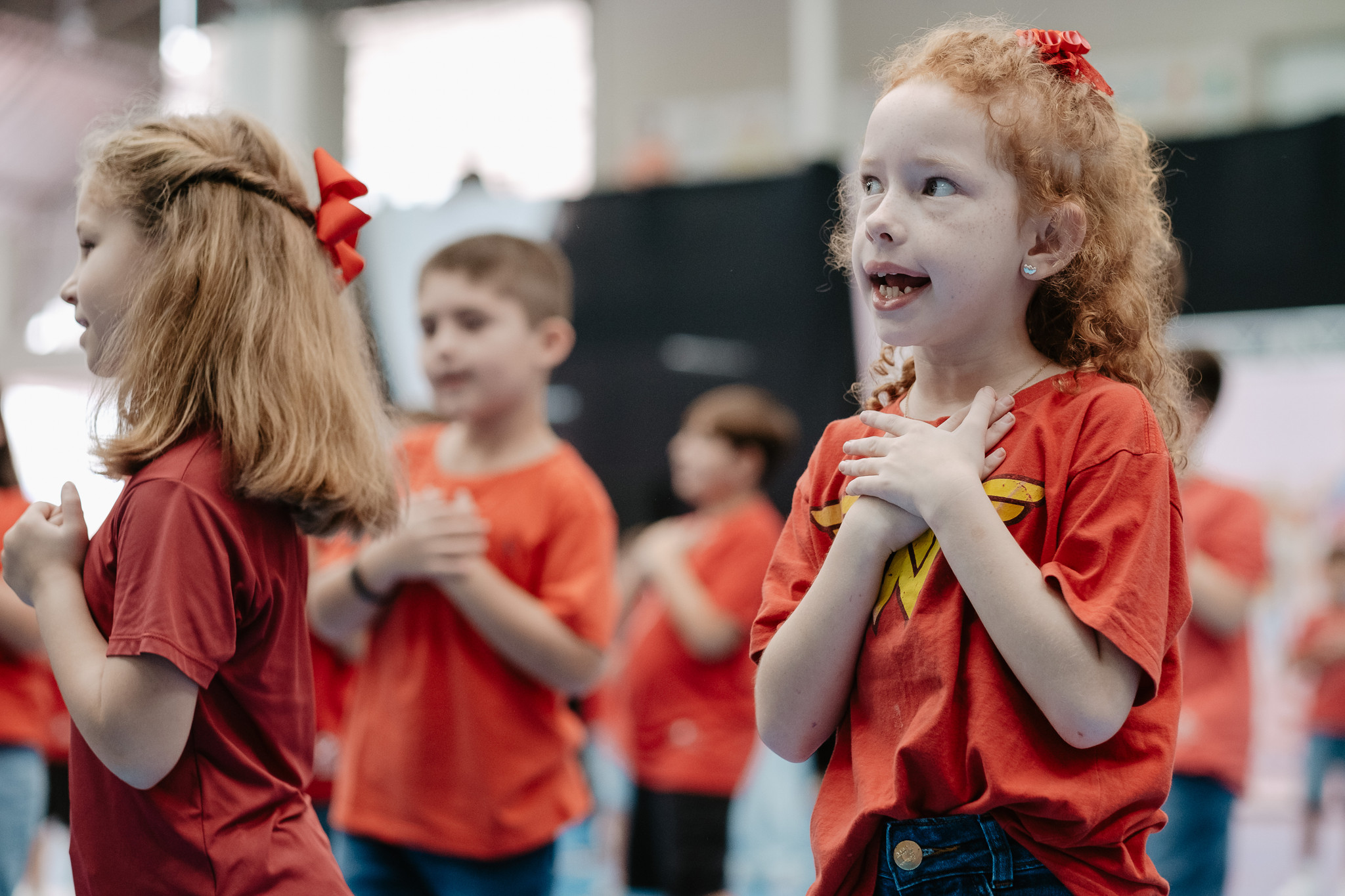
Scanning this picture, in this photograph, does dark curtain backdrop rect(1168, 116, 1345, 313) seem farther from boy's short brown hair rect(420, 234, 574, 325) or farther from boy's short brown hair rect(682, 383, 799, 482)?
boy's short brown hair rect(420, 234, 574, 325)

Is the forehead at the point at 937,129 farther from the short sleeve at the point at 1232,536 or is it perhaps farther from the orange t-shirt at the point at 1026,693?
the short sleeve at the point at 1232,536

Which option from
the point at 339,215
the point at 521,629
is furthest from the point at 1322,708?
the point at 339,215

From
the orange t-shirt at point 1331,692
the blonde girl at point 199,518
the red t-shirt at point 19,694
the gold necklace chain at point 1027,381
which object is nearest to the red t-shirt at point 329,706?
the red t-shirt at point 19,694

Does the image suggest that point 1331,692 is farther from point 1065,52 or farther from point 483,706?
A: point 1065,52

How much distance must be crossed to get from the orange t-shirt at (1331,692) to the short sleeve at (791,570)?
12.7ft

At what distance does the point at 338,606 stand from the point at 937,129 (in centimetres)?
121

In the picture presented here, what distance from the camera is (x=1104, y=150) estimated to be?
1.05 m

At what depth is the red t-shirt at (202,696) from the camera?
41.8 inches

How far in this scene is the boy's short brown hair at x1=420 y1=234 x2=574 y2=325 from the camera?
6.16 ft

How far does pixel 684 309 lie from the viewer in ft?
14.1

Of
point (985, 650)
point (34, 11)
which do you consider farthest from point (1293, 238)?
point (34, 11)

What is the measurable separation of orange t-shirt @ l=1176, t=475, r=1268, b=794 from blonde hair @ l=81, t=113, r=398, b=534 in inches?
73.1

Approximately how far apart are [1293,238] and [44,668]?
3605 millimetres

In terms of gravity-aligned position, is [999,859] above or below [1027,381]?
below
